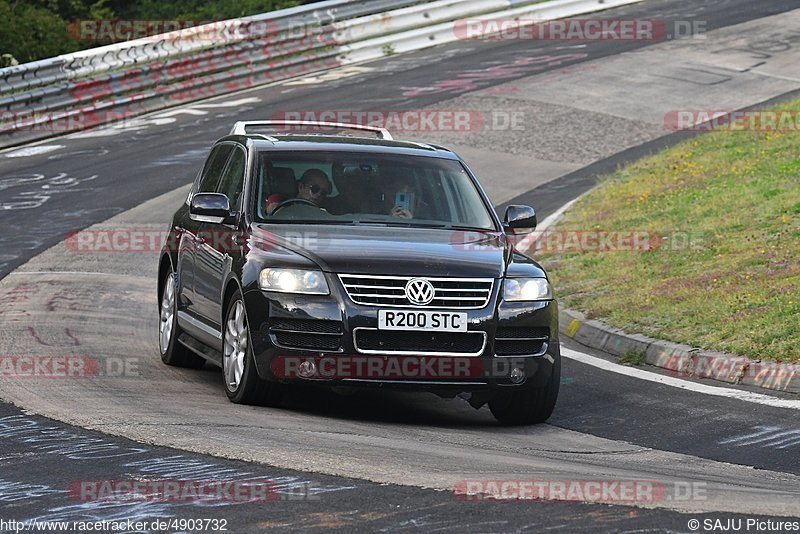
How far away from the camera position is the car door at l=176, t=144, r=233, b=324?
35.7ft

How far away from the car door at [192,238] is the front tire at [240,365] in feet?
3.32

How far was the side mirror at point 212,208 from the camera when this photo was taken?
33.1 feet

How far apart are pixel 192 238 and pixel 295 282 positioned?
2.24 metres

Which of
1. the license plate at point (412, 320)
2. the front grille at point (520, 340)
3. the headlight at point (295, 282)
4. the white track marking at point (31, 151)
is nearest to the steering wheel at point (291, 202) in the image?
the headlight at point (295, 282)

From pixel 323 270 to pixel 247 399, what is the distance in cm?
96

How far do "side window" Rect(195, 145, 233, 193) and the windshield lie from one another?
3.05 feet

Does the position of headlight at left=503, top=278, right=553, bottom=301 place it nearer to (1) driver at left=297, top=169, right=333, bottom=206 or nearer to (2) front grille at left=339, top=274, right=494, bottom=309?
(2) front grille at left=339, top=274, right=494, bottom=309

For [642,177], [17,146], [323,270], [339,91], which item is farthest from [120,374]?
[339,91]

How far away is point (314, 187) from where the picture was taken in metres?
10.2

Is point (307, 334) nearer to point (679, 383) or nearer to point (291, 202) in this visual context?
point (291, 202)

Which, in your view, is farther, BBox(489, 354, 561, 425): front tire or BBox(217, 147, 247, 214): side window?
BBox(217, 147, 247, 214): side window

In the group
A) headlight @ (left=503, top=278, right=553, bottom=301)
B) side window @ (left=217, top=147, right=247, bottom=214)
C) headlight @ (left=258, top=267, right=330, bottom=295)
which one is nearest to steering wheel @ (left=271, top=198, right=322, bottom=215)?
side window @ (left=217, top=147, right=247, bottom=214)

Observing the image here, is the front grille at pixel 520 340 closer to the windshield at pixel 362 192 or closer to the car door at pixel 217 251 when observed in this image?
the windshield at pixel 362 192

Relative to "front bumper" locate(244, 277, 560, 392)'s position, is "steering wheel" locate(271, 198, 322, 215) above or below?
above
